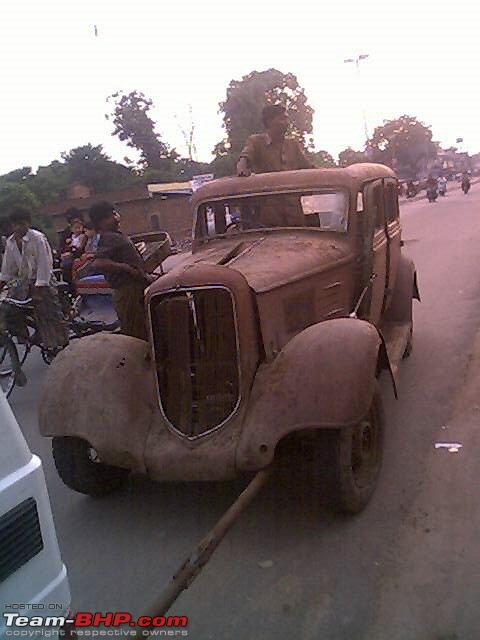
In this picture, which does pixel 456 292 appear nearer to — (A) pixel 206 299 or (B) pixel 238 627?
(A) pixel 206 299

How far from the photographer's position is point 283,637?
3082mm

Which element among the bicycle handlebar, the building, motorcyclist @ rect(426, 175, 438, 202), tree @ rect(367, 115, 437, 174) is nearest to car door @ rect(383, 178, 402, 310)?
the bicycle handlebar

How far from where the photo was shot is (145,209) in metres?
39.8

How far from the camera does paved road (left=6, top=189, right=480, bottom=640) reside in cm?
318

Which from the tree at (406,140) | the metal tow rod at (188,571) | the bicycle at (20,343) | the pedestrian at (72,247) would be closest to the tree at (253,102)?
the tree at (406,140)

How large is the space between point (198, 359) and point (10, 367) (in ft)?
14.1

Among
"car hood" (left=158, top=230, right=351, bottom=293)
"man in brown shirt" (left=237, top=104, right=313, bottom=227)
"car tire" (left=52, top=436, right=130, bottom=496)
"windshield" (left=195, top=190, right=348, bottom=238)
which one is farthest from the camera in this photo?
"man in brown shirt" (left=237, top=104, right=313, bottom=227)

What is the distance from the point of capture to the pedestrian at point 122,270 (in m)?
6.25

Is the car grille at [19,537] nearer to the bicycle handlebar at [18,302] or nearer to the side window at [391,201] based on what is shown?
the side window at [391,201]

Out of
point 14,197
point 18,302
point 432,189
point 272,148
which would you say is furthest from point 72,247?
point 432,189

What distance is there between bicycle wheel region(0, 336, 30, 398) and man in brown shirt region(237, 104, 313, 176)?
3.14 meters

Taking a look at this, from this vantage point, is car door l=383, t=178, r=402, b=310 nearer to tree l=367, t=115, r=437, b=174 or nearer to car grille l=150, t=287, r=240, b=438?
car grille l=150, t=287, r=240, b=438

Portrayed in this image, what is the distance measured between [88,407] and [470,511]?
2212mm

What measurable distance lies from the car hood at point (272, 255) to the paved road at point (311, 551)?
4.12ft
